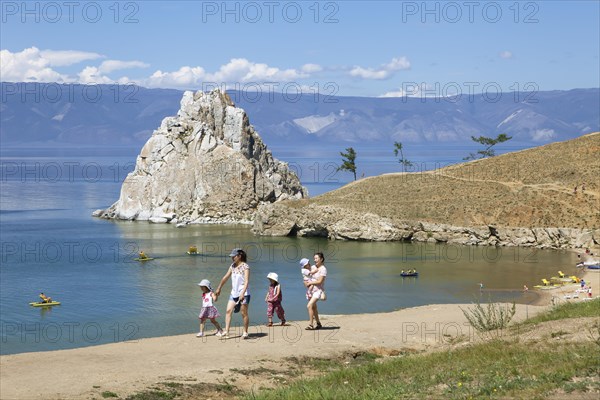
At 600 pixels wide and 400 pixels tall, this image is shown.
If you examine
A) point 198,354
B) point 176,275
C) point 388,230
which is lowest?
point 198,354

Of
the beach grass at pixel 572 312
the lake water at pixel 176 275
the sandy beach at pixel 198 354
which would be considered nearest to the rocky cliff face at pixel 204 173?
the lake water at pixel 176 275

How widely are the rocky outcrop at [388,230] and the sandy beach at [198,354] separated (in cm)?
4846

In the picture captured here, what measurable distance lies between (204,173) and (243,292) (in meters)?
86.6

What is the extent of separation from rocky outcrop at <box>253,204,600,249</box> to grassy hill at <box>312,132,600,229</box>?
80.8 inches

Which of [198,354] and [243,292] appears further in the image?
[243,292]

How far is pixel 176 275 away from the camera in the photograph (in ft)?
199

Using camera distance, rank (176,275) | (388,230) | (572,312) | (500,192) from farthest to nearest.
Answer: (500,192) → (388,230) → (176,275) → (572,312)

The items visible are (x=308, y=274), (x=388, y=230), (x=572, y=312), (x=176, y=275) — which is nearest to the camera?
(x=572, y=312)

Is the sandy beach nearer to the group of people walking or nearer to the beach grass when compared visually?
the group of people walking

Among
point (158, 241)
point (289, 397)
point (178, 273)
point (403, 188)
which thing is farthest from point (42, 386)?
point (403, 188)

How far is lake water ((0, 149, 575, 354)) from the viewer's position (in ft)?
137

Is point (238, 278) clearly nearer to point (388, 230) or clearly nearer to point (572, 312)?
point (572, 312)

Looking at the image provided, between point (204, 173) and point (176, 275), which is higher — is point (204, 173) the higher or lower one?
the higher one

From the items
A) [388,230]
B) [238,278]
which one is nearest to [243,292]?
[238,278]
